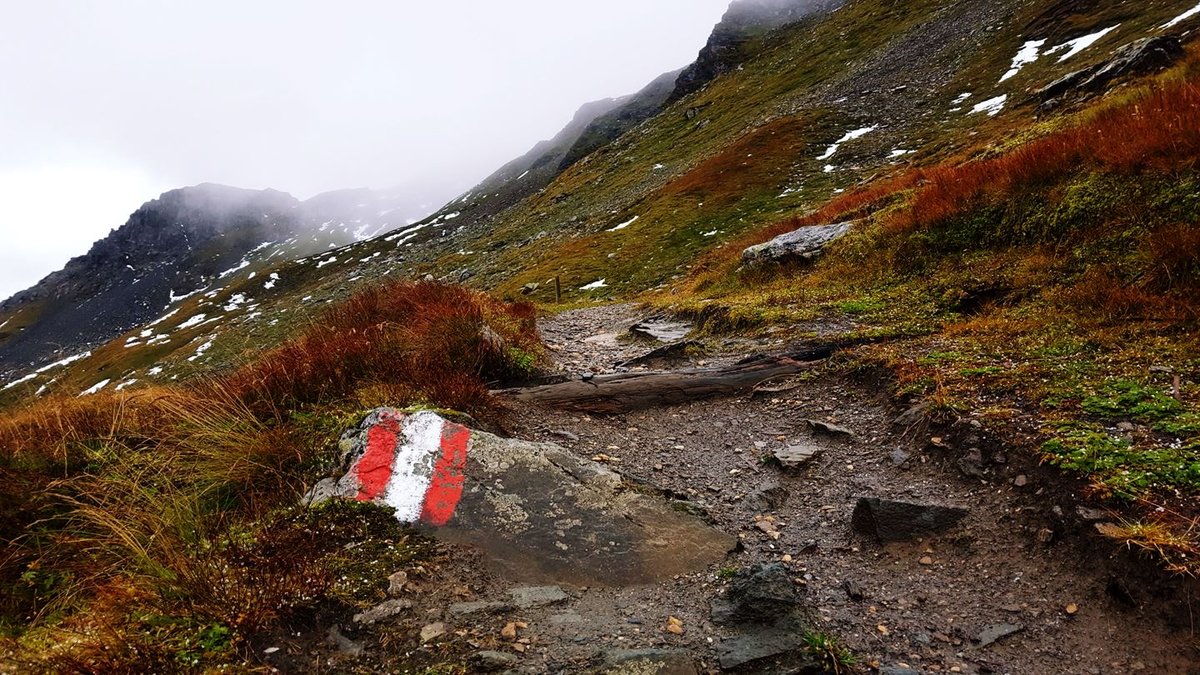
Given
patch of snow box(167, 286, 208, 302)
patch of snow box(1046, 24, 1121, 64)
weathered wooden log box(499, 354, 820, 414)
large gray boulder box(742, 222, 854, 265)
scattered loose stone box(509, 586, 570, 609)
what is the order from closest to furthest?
scattered loose stone box(509, 586, 570, 609) < weathered wooden log box(499, 354, 820, 414) < large gray boulder box(742, 222, 854, 265) < patch of snow box(1046, 24, 1121, 64) < patch of snow box(167, 286, 208, 302)

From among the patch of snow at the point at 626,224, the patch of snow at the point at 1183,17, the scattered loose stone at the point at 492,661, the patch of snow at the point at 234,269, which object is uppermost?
the patch of snow at the point at 234,269

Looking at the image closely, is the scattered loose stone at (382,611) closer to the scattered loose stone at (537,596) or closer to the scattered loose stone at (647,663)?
the scattered loose stone at (537,596)

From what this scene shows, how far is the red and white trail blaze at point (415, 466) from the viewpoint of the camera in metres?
4.18

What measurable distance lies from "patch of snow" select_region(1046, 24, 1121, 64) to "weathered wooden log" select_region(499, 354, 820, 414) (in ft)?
125

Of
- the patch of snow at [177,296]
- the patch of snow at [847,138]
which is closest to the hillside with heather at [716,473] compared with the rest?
the patch of snow at [847,138]

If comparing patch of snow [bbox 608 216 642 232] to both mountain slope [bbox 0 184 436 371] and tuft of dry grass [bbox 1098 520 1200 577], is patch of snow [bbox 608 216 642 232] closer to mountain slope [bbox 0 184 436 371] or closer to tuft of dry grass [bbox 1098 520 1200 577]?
tuft of dry grass [bbox 1098 520 1200 577]

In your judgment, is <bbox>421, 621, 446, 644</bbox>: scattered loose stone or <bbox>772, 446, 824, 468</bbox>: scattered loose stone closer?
<bbox>421, 621, 446, 644</bbox>: scattered loose stone

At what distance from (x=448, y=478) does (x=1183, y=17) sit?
4092 cm

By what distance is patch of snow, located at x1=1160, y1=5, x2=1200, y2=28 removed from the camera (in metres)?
25.9

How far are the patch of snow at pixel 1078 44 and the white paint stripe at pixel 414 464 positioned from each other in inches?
1689

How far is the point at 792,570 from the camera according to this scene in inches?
161

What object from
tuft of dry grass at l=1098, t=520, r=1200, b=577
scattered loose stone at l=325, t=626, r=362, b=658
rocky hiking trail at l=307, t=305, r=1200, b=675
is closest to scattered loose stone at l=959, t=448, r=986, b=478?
rocky hiking trail at l=307, t=305, r=1200, b=675

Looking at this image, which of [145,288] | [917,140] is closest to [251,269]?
[145,288]

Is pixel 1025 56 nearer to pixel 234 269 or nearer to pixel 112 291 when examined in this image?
pixel 234 269
